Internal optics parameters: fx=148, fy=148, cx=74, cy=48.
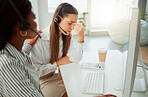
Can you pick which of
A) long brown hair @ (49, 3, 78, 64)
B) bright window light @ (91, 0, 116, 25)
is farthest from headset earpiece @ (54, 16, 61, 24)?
bright window light @ (91, 0, 116, 25)

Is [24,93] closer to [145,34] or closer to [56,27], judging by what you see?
[145,34]

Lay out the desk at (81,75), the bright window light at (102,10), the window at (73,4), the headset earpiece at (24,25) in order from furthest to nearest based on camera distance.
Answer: the bright window light at (102,10)
the window at (73,4)
the desk at (81,75)
the headset earpiece at (24,25)

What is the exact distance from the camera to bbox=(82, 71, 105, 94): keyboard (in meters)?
0.84

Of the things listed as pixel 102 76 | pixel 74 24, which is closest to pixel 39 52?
pixel 74 24

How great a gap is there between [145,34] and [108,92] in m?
0.41

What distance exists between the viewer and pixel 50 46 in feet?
4.26

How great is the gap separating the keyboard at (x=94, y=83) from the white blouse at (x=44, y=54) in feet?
1.02

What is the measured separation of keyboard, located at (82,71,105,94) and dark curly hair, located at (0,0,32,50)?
19.6 inches

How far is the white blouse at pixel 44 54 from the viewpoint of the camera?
121 cm

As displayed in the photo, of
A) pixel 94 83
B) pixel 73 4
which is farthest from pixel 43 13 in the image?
pixel 94 83

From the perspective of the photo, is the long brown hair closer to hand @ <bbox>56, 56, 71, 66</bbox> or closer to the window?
hand @ <bbox>56, 56, 71, 66</bbox>

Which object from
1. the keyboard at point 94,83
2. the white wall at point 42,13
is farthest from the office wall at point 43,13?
the keyboard at point 94,83

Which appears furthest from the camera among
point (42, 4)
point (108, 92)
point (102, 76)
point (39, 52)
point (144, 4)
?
point (42, 4)

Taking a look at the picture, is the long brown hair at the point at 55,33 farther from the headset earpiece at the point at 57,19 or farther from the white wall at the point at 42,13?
the white wall at the point at 42,13
